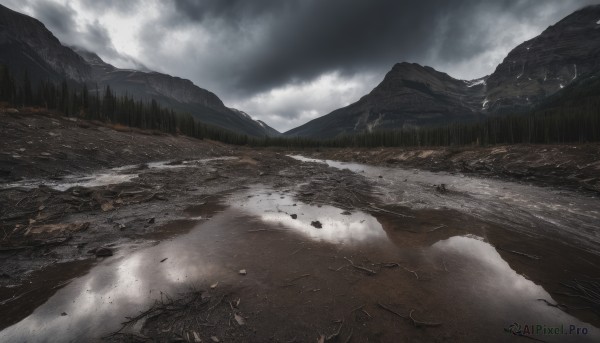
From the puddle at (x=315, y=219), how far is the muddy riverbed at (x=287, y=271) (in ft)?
0.30

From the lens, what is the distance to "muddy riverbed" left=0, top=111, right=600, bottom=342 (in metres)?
4.05

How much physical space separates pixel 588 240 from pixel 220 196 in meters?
16.0

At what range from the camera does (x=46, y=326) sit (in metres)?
3.90

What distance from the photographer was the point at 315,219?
1013 cm

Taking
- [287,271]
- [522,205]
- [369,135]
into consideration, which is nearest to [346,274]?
[287,271]

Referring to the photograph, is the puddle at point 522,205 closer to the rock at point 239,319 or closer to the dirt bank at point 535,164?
the dirt bank at point 535,164

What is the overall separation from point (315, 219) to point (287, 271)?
4.37 m

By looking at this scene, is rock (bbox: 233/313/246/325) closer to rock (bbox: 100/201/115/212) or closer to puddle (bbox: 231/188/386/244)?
puddle (bbox: 231/188/386/244)

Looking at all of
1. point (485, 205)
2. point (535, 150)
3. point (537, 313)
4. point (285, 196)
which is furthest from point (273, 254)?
point (535, 150)

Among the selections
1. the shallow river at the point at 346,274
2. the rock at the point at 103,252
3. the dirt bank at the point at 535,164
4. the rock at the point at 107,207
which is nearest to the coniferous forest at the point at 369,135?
the dirt bank at the point at 535,164

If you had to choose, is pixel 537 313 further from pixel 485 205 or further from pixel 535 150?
pixel 535 150

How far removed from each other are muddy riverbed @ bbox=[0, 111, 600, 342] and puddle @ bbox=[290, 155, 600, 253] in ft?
0.46

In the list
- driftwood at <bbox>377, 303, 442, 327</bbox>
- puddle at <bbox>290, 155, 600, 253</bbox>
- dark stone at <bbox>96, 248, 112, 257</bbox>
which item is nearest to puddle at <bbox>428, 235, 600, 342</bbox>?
driftwood at <bbox>377, 303, 442, 327</bbox>

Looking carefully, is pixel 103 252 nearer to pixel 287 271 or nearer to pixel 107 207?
pixel 107 207
